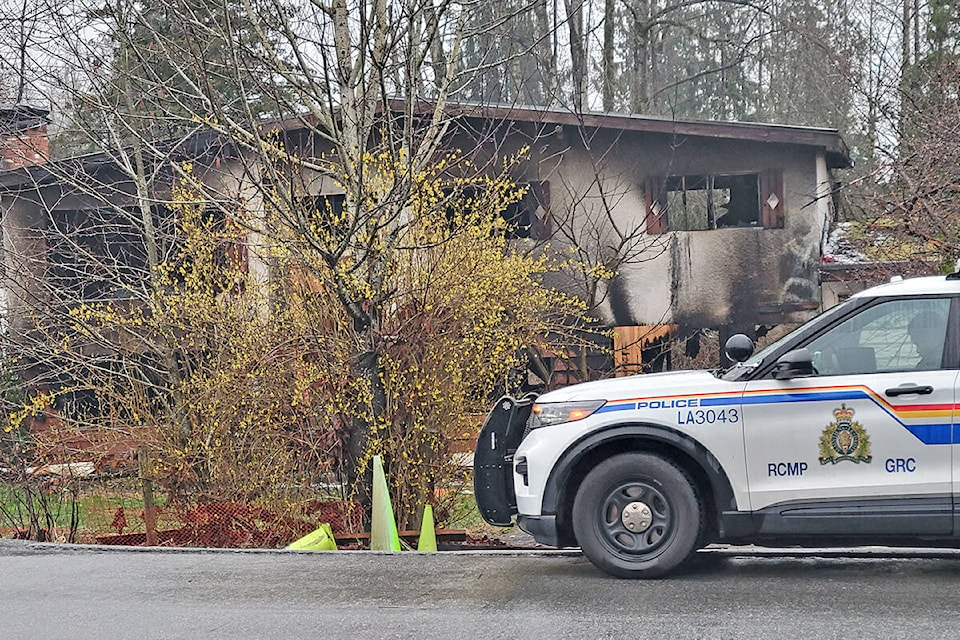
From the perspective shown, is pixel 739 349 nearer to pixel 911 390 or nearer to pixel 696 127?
pixel 911 390

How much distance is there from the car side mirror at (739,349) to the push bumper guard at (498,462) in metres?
1.63

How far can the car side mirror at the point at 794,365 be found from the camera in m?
6.73

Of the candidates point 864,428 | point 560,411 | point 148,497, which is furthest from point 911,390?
point 148,497

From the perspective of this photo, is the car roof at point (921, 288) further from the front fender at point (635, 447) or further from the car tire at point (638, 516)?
the car tire at point (638, 516)

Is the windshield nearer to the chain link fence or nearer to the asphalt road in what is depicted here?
the asphalt road

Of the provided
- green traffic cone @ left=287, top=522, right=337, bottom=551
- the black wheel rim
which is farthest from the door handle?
green traffic cone @ left=287, top=522, right=337, bottom=551

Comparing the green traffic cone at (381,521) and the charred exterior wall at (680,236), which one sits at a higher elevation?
the charred exterior wall at (680,236)

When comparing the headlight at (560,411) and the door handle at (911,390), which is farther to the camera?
the headlight at (560,411)

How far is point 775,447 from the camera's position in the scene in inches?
267

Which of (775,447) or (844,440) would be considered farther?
(775,447)

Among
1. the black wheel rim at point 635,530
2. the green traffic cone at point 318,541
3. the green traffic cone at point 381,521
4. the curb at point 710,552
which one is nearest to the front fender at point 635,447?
the black wheel rim at point 635,530

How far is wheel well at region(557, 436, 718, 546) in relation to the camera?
7031 mm

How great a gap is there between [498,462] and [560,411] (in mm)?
853

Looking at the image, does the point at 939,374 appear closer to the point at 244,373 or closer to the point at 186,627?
the point at 186,627
